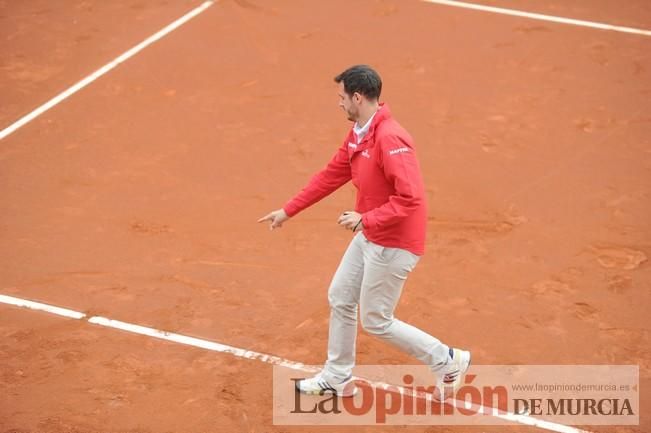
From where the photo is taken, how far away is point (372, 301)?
6.75 meters

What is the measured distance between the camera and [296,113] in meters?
11.8

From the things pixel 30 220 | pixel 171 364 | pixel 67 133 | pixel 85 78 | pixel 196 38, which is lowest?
pixel 171 364

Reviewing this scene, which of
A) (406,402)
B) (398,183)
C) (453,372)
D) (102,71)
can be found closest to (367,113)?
(398,183)

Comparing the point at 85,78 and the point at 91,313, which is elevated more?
the point at 85,78

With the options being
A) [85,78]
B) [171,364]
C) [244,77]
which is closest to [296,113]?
[244,77]

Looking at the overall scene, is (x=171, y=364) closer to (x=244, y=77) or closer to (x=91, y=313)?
(x=91, y=313)

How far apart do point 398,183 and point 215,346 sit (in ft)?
8.55

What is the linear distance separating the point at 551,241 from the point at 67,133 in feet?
19.0

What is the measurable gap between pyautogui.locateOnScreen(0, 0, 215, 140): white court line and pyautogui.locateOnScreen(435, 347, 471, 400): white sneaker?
6628mm

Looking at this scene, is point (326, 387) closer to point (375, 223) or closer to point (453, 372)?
point (453, 372)

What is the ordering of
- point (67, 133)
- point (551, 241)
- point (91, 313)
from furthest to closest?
1. point (67, 133)
2. point (551, 241)
3. point (91, 313)

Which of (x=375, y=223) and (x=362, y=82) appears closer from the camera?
(x=375, y=223)

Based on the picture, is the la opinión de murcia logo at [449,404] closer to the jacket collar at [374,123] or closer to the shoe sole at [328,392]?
the shoe sole at [328,392]

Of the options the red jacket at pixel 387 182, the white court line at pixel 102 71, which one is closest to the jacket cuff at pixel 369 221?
the red jacket at pixel 387 182
